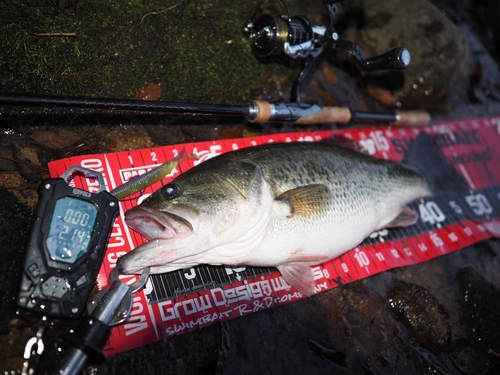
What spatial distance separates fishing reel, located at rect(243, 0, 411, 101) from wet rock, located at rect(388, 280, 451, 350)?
2.05 m

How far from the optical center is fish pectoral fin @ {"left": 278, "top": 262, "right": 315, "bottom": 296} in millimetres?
3321

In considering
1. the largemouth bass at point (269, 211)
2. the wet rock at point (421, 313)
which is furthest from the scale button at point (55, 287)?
the wet rock at point (421, 313)

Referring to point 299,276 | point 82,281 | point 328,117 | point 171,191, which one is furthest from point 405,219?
point 82,281

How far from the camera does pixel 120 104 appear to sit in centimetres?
277

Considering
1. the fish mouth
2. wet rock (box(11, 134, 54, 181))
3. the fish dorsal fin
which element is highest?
the fish dorsal fin

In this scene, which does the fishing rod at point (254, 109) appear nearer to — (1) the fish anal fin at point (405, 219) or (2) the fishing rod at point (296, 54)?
(2) the fishing rod at point (296, 54)

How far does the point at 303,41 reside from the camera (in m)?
3.70

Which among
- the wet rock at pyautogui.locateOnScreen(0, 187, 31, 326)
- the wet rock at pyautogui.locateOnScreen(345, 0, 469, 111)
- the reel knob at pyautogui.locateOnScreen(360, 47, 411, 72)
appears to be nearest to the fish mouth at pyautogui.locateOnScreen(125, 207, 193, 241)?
the wet rock at pyautogui.locateOnScreen(0, 187, 31, 326)

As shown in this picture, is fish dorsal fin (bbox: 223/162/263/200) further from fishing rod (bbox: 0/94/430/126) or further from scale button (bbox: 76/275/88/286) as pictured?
scale button (bbox: 76/275/88/286)

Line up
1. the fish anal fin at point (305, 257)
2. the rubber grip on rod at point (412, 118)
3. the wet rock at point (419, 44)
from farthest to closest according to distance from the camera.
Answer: the wet rock at point (419, 44) < the rubber grip on rod at point (412, 118) < the fish anal fin at point (305, 257)

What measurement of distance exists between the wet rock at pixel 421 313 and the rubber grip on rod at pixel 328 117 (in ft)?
5.54

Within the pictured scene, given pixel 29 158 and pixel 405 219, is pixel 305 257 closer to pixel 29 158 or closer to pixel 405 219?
pixel 405 219

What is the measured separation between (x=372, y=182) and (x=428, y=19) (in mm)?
2831

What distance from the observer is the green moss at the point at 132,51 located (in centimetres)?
321
